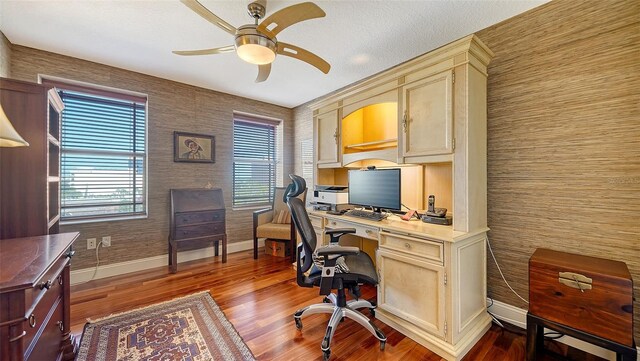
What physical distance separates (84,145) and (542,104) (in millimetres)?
4610

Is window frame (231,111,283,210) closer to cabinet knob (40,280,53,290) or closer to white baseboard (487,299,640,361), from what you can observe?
cabinet knob (40,280,53,290)

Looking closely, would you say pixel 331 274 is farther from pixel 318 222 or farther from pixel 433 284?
pixel 318 222

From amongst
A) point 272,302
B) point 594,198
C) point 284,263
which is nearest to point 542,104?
point 594,198

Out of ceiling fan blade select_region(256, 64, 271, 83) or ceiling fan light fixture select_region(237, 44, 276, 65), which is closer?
ceiling fan light fixture select_region(237, 44, 276, 65)

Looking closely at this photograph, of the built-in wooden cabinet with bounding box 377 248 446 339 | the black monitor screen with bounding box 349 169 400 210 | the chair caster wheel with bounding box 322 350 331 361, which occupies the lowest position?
the chair caster wheel with bounding box 322 350 331 361

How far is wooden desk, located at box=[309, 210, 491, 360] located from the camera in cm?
164

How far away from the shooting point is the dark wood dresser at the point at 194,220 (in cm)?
311

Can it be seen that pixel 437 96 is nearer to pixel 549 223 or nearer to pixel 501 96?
pixel 501 96

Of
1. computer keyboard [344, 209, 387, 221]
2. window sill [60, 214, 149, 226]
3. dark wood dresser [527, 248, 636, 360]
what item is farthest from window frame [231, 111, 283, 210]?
dark wood dresser [527, 248, 636, 360]

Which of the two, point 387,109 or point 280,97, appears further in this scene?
point 280,97

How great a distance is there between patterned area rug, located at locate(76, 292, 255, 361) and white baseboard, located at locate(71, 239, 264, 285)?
3.65 ft

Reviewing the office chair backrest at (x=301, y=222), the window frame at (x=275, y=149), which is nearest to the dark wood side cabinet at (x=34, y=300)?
the office chair backrest at (x=301, y=222)

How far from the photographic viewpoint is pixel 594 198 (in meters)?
1.62

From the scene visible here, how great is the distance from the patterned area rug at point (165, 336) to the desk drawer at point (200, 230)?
102 cm
